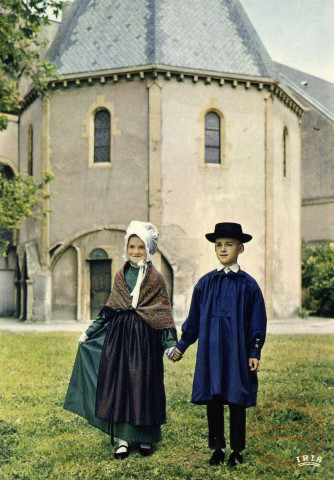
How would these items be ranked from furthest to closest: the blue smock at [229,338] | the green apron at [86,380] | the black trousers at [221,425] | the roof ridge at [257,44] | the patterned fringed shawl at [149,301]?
the roof ridge at [257,44] < the green apron at [86,380] < the patterned fringed shawl at [149,301] < the black trousers at [221,425] < the blue smock at [229,338]

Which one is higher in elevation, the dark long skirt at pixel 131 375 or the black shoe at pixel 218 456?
the dark long skirt at pixel 131 375

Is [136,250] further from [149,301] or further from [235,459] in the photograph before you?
[235,459]

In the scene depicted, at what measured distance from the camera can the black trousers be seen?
4.52m

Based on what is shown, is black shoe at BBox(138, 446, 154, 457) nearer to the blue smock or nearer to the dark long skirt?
the dark long skirt

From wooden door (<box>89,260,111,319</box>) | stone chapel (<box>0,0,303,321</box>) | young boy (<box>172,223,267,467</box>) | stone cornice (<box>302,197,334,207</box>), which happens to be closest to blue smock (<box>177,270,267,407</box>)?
young boy (<box>172,223,267,467</box>)

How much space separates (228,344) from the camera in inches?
176

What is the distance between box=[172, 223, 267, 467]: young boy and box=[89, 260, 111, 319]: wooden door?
13.0 metres

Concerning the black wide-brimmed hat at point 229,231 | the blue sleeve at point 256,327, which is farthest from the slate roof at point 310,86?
the blue sleeve at point 256,327

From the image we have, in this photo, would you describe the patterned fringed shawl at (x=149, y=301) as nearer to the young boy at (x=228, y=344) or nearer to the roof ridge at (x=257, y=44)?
the young boy at (x=228, y=344)

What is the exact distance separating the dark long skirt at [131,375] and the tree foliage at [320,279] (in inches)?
637

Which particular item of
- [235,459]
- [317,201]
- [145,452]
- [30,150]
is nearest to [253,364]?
[235,459]

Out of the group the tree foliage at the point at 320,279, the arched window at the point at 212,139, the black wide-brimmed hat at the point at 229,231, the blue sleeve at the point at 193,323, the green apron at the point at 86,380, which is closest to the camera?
the black wide-brimmed hat at the point at 229,231

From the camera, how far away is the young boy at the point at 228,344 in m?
4.42

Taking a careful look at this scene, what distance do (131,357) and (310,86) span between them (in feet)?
91.1
